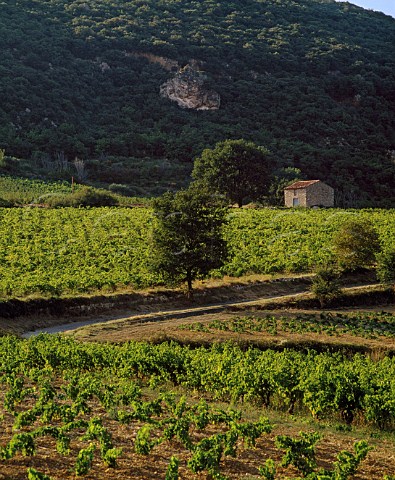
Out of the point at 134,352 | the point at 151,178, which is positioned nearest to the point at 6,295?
the point at 134,352

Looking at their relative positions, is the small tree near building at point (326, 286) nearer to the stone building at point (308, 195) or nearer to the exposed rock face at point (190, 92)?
the stone building at point (308, 195)

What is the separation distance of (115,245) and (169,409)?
3479 cm

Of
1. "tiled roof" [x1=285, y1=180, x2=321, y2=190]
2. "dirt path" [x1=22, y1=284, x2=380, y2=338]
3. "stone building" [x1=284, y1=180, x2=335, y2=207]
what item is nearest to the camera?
"dirt path" [x1=22, y1=284, x2=380, y2=338]

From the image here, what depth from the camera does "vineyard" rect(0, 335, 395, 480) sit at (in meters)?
11.7

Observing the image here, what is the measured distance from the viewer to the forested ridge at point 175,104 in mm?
107812

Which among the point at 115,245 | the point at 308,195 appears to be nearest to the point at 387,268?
the point at 115,245

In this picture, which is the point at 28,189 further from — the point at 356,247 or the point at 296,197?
the point at 356,247

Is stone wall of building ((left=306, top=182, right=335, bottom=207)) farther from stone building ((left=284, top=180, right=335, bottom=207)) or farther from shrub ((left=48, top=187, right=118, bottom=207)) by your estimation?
shrub ((left=48, top=187, right=118, bottom=207))

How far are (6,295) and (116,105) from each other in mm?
102017

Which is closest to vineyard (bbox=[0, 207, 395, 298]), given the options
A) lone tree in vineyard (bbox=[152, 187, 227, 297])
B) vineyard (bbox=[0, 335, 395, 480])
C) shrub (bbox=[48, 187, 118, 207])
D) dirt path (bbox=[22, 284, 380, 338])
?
lone tree in vineyard (bbox=[152, 187, 227, 297])

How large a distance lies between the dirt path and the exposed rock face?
10325cm

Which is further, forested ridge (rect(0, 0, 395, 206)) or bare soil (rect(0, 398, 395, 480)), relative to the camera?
forested ridge (rect(0, 0, 395, 206))

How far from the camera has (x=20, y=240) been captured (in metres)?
50.3

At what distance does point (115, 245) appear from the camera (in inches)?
1984
